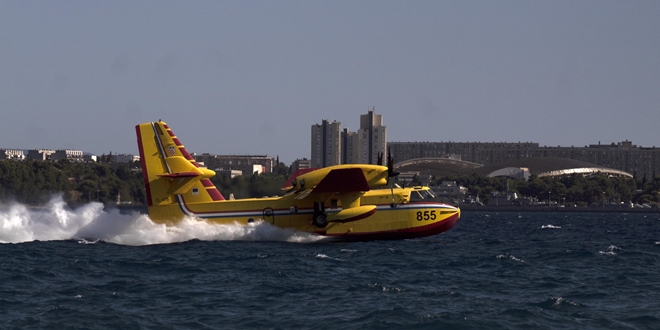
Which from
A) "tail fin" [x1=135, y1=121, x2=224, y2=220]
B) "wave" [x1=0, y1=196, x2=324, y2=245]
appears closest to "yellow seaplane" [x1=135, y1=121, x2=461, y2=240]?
"tail fin" [x1=135, y1=121, x2=224, y2=220]

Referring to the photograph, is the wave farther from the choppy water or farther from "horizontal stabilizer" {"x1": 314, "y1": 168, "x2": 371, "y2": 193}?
"horizontal stabilizer" {"x1": 314, "y1": 168, "x2": 371, "y2": 193}

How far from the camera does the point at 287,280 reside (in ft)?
87.4

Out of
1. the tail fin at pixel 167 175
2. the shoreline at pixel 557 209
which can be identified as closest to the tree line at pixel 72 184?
the tail fin at pixel 167 175

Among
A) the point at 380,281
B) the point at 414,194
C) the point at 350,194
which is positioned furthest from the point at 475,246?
the point at 380,281

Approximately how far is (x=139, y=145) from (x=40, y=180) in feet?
258

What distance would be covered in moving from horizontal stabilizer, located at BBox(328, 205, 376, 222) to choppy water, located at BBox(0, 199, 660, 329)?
121 centimetres

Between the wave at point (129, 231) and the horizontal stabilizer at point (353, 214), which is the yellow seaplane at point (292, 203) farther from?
the wave at point (129, 231)

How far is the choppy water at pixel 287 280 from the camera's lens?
2058cm

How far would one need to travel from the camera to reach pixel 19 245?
38.1 meters

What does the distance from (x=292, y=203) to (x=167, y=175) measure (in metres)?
5.86

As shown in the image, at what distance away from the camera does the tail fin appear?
131ft

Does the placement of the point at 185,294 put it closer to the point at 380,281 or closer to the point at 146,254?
the point at 380,281

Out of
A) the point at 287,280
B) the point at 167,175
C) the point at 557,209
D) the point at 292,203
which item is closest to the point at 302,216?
the point at 292,203

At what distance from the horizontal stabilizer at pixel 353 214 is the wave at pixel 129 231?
122 cm
